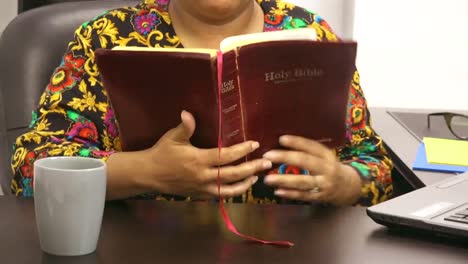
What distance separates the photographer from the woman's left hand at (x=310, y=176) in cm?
118

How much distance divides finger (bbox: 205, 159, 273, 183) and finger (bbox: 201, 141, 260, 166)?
0.6 inches

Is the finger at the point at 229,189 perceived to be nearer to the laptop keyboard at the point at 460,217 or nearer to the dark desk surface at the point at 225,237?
the dark desk surface at the point at 225,237

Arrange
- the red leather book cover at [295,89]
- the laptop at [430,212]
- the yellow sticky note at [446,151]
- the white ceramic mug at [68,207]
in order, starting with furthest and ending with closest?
the yellow sticky note at [446,151]
the red leather book cover at [295,89]
the laptop at [430,212]
the white ceramic mug at [68,207]

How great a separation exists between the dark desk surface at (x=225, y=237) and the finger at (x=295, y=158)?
86 mm

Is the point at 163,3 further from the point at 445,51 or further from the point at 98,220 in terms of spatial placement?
the point at 445,51

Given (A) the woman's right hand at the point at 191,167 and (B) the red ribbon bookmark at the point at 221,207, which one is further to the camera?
(A) the woman's right hand at the point at 191,167

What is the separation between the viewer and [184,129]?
3.63 feet

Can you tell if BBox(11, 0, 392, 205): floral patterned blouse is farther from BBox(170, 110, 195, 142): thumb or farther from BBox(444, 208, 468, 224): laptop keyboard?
BBox(444, 208, 468, 224): laptop keyboard

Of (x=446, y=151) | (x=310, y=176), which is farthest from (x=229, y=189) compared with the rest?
(x=446, y=151)

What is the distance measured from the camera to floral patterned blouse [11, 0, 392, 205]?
4.43 ft

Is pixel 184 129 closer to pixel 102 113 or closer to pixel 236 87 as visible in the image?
pixel 236 87

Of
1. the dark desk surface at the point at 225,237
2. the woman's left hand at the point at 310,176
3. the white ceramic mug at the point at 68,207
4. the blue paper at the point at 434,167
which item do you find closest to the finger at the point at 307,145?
the woman's left hand at the point at 310,176

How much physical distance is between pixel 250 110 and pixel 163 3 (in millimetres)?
528

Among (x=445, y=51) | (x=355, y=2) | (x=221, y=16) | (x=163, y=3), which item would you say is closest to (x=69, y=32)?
(x=163, y=3)
